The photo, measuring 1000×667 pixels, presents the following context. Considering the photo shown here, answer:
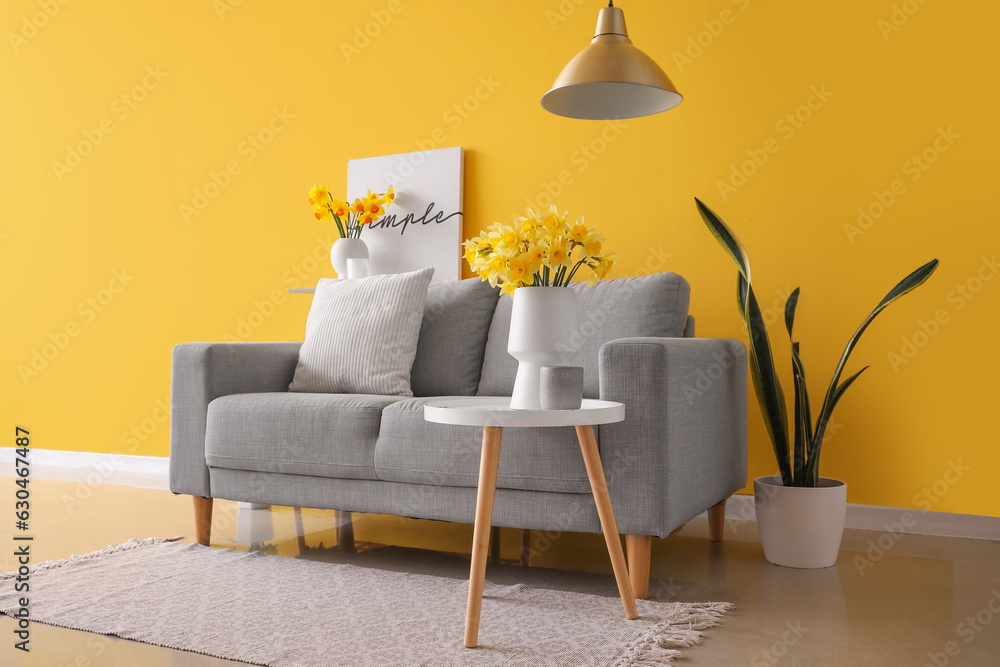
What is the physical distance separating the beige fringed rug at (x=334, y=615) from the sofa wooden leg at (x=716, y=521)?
2.40ft

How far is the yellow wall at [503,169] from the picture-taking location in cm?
269

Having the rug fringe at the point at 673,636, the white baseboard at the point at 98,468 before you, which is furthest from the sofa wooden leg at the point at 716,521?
the white baseboard at the point at 98,468

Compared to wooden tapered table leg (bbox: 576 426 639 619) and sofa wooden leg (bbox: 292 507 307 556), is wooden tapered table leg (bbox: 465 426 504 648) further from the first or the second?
sofa wooden leg (bbox: 292 507 307 556)

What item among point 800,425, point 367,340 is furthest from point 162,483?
point 800,425

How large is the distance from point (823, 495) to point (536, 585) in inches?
33.4

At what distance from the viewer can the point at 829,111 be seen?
2834mm

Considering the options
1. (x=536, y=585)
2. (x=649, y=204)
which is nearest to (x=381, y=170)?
(x=649, y=204)

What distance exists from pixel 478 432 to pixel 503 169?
154 centimetres

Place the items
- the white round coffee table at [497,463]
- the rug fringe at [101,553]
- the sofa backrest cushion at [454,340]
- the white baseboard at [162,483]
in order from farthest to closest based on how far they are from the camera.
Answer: the sofa backrest cushion at [454,340]
the white baseboard at [162,483]
the rug fringe at [101,553]
the white round coffee table at [497,463]

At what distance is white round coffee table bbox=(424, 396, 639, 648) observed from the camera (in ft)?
5.59

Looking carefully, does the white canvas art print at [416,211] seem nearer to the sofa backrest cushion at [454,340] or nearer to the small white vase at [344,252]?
the small white vase at [344,252]

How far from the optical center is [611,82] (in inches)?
95.7

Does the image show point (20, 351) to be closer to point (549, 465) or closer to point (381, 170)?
point (381, 170)

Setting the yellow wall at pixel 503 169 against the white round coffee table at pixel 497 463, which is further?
the yellow wall at pixel 503 169
